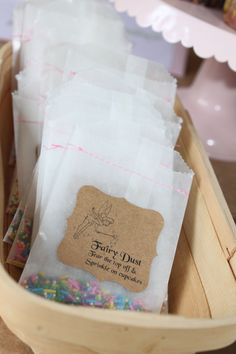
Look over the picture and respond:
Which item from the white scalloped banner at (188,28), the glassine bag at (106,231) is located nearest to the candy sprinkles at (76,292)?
the glassine bag at (106,231)

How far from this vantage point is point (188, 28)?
0.68m

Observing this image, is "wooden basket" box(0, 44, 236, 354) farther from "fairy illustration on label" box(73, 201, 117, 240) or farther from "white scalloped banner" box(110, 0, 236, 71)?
"white scalloped banner" box(110, 0, 236, 71)

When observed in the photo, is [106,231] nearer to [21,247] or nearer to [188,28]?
[21,247]

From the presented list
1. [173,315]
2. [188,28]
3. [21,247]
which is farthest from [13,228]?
[188,28]

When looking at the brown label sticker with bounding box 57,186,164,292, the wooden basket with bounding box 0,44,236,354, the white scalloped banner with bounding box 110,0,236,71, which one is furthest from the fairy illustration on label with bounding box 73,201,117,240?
the white scalloped banner with bounding box 110,0,236,71

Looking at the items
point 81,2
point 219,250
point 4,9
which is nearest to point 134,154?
point 219,250

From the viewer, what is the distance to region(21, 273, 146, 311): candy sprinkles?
462 mm

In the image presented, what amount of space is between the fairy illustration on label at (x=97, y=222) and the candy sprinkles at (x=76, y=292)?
5 centimetres

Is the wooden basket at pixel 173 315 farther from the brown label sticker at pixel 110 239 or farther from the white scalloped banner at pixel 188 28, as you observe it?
the white scalloped banner at pixel 188 28

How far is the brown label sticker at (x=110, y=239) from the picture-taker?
0.48 m

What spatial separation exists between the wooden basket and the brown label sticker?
0.19 ft

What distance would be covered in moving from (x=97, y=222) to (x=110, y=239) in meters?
0.02

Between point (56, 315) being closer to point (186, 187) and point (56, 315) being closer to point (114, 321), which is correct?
point (114, 321)

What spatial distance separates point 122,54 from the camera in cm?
69
